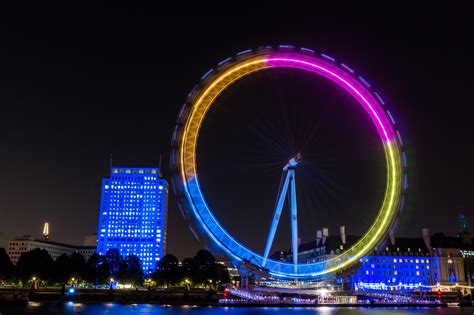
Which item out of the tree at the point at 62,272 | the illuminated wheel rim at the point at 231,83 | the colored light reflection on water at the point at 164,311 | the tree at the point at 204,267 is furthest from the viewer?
the tree at the point at 204,267

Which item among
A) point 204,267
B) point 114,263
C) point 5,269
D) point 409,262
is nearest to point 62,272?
point 5,269

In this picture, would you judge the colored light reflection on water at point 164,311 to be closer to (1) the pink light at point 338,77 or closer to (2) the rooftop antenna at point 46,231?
(1) the pink light at point 338,77

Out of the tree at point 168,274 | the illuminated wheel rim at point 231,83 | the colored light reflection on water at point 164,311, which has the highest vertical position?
the illuminated wheel rim at point 231,83

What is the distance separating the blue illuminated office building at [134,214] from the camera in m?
127

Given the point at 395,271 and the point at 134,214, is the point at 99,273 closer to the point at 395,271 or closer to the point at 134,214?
the point at 395,271

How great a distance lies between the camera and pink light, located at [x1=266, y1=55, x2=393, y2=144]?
41912 mm

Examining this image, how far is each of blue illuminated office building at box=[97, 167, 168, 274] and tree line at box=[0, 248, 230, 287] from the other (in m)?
39.0

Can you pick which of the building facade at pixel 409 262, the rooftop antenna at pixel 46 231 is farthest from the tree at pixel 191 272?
the rooftop antenna at pixel 46 231

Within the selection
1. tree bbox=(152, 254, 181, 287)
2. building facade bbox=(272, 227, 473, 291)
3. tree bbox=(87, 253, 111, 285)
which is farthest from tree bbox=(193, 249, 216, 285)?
building facade bbox=(272, 227, 473, 291)

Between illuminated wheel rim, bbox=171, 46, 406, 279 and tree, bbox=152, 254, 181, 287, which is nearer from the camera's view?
illuminated wheel rim, bbox=171, 46, 406, 279

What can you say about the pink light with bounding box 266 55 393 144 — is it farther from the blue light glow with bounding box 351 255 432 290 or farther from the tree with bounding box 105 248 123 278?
the blue light glow with bounding box 351 255 432 290

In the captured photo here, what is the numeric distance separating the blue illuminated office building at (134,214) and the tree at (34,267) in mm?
62177

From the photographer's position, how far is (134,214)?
13012cm

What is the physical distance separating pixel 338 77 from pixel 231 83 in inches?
341
